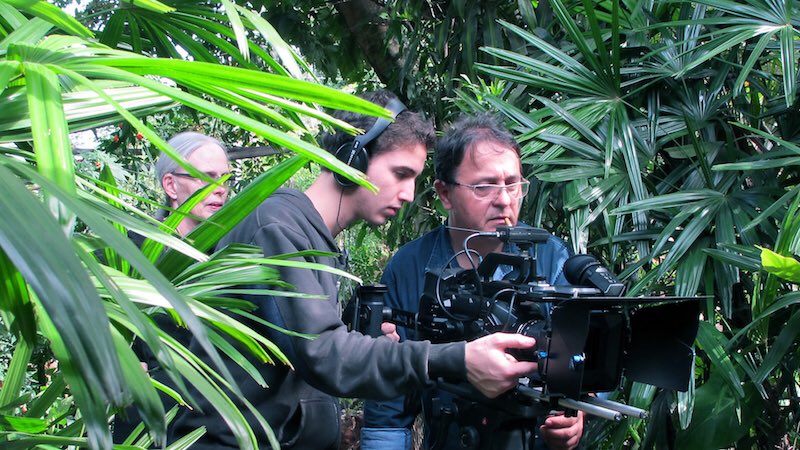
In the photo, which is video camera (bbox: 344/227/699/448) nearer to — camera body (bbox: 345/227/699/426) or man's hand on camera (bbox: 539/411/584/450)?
camera body (bbox: 345/227/699/426)

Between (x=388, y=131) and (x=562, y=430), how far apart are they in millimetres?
725

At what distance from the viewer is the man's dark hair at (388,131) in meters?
1.87

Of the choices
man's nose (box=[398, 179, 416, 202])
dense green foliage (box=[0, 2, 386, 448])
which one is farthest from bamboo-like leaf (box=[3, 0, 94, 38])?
man's nose (box=[398, 179, 416, 202])

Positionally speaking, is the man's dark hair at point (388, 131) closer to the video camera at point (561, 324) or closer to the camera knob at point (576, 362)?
the video camera at point (561, 324)

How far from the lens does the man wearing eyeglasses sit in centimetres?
208

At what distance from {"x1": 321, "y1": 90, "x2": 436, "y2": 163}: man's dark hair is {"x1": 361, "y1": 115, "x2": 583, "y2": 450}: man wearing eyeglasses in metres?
0.26

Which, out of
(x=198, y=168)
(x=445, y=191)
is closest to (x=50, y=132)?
(x=445, y=191)

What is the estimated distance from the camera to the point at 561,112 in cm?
280

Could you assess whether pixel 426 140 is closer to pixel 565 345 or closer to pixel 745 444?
pixel 565 345

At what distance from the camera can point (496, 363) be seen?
157 centimetres

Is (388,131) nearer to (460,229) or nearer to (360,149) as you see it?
(360,149)

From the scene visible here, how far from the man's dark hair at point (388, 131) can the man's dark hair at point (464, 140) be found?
0.33 metres

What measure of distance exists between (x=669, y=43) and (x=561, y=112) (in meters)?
0.38

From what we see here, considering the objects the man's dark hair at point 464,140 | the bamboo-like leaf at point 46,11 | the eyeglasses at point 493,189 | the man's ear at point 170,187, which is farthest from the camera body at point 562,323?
the man's ear at point 170,187
